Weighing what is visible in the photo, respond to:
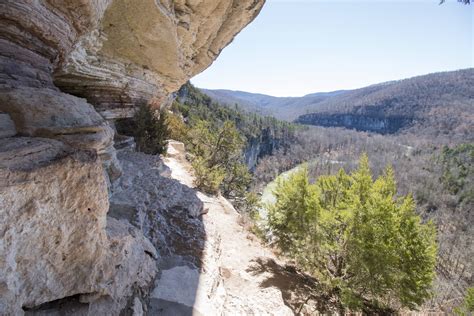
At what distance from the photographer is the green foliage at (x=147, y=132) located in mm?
11461

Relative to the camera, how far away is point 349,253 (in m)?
6.96

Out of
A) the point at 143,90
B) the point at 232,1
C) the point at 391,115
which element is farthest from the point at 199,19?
the point at 391,115

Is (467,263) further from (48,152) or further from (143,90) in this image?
(48,152)

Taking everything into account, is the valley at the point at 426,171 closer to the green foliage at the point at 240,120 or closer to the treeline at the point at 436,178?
the treeline at the point at 436,178

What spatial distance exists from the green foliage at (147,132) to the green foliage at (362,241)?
6.30 metres

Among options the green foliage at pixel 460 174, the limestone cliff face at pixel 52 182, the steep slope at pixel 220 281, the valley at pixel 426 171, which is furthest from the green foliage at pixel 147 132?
the green foliage at pixel 460 174

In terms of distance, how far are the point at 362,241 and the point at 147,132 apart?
30.8 ft

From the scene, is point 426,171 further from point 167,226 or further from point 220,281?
point 167,226

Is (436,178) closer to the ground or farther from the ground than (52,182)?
closer to the ground

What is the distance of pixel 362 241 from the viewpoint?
21.4 feet

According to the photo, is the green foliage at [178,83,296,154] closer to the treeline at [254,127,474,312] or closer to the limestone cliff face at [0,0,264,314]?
the treeline at [254,127,474,312]

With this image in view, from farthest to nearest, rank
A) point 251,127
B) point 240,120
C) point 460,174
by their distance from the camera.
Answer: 1. point 251,127
2. point 240,120
3. point 460,174

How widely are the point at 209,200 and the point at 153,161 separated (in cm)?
259

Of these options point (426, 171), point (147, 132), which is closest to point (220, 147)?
point (147, 132)
